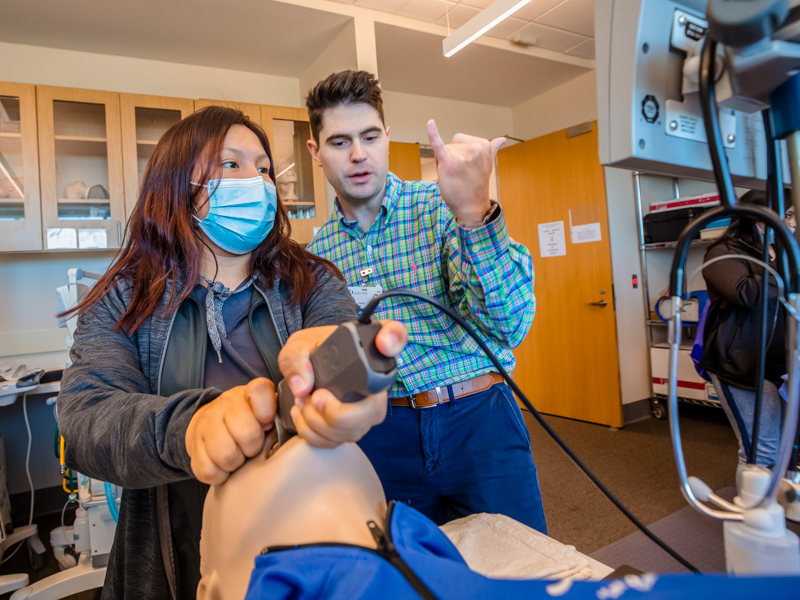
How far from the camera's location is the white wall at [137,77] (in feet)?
10.1

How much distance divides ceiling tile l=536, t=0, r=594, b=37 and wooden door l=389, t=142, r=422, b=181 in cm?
136

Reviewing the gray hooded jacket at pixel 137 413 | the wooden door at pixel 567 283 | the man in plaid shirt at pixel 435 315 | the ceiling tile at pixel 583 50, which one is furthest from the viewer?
the ceiling tile at pixel 583 50

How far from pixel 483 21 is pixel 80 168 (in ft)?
8.30

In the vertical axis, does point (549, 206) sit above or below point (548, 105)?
below

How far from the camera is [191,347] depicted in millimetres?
825

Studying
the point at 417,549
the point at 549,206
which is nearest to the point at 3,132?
the point at 417,549

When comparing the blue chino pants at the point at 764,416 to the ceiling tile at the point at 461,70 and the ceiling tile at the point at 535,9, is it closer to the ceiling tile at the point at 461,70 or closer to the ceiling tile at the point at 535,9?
the ceiling tile at the point at 535,9

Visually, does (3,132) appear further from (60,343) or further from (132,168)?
(60,343)

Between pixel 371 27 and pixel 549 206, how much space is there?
1.95 metres

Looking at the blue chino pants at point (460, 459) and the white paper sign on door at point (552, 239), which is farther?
the white paper sign on door at point (552, 239)

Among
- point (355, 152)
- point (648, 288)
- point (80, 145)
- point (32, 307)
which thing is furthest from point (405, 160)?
point (355, 152)

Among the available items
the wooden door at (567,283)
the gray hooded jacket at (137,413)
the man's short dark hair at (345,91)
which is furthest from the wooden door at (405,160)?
the gray hooded jacket at (137,413)

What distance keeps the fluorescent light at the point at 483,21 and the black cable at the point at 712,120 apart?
8.06 ft

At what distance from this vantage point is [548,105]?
4629mm
